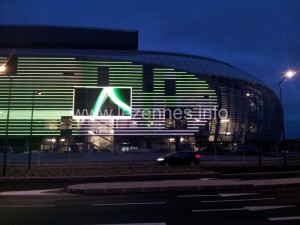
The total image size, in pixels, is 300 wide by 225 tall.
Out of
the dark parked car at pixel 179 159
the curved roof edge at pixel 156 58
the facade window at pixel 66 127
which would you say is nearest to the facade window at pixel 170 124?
the curved roof edge at pixel 156 58

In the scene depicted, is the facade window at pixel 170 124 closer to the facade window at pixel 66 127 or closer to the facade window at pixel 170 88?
the facade window at pixel 170 88

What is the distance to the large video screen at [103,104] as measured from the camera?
75.6 m

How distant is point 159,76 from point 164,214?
70984 millimetres

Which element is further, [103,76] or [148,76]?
[148,76]

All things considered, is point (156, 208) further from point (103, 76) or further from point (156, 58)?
point (156, 58)

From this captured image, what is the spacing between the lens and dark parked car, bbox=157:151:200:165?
114 ft

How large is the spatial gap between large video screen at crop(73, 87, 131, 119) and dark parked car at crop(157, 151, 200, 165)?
40825 millimetres

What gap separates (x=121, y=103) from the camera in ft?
250

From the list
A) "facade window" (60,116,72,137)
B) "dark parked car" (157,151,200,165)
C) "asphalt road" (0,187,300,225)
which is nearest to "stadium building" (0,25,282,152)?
"facade window" (60,116,72,137)

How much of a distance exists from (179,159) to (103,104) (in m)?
43.0

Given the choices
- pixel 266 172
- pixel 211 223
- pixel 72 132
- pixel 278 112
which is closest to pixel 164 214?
pixel 211 223

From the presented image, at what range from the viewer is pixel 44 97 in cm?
7850

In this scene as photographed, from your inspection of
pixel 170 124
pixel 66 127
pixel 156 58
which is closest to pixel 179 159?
pixel 170 124

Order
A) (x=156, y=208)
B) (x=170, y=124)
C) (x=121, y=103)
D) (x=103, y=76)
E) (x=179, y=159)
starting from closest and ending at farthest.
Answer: (x=156, y=208) < (x=179, y=159) < (x=121, y=103) < (x=170, y=124) < (x=103, y=76)
